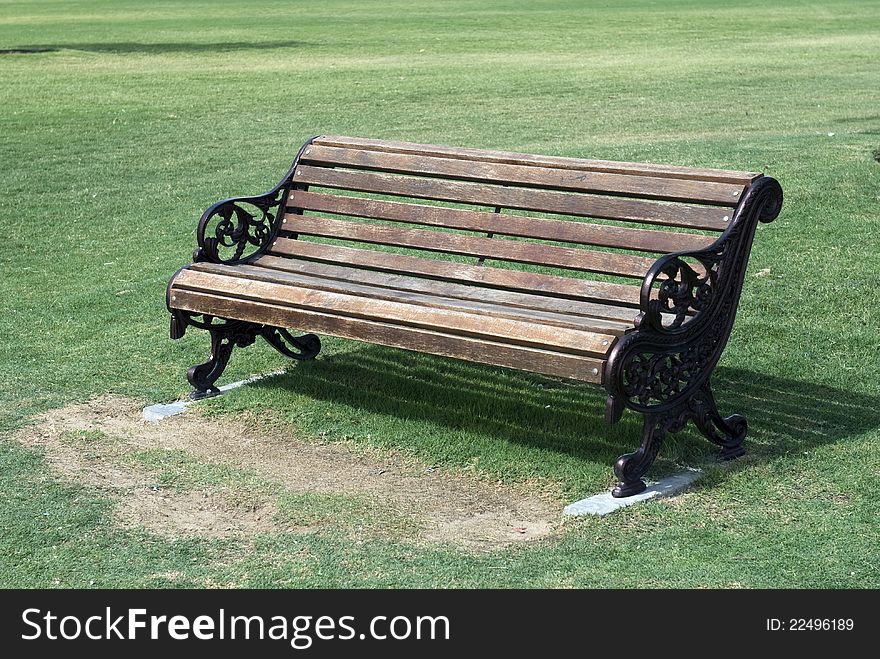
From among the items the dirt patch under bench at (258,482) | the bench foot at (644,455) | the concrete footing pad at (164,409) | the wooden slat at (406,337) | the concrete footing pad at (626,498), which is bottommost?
the concrete footing pad at (164,409)

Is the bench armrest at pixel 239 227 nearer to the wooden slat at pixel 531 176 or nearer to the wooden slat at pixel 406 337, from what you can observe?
the wooden slat at pixel 531 176

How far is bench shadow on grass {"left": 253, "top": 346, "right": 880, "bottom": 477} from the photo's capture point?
18.1 feet

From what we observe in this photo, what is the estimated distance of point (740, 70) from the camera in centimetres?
2397

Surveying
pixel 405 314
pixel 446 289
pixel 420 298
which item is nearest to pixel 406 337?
pixel 405 314

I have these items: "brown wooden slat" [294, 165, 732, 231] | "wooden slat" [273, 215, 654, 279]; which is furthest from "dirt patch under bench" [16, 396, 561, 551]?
"brown wooden slat" [294, 165, 732, 231]

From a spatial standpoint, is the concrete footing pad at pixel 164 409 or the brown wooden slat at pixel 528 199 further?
the concrete footing pad at pixel 164 409

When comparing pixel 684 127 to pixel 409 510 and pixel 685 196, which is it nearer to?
pixel 685 196

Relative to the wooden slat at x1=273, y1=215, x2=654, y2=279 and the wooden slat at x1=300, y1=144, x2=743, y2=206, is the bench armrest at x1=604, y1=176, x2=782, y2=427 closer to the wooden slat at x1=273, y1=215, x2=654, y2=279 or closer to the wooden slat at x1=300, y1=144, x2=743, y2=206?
the wooden slat at x1=300, y1=144, x2=743, y2=206

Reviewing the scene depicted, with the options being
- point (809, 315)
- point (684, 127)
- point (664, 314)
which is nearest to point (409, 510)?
point (664, 314)

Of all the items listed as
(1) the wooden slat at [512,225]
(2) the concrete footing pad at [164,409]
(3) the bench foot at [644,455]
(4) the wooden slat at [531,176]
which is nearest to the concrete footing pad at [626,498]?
(3) the bench foot at [644,455]

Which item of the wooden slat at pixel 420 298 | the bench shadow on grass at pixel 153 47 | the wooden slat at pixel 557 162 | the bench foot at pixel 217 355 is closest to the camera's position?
the wooden slat at pixel 420 298

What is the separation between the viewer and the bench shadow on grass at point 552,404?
18.1 ft

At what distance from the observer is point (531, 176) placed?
5.94 metres

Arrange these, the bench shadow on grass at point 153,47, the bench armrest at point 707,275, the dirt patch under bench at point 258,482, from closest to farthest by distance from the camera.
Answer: the dirt patch under bench at point 258,482
the bench armrest at point 707,275
the bench shadow on grass at point 153,47
